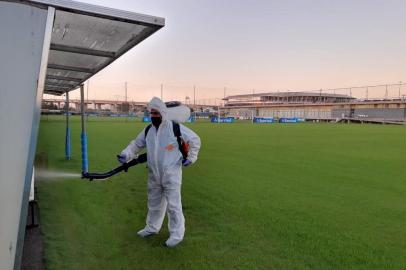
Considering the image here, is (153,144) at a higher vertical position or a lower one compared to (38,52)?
lower

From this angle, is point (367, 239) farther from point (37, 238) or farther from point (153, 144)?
point (37, 238)

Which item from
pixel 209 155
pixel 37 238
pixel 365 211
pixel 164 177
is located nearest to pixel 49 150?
pixel 209 155

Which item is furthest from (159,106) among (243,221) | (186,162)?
(243,221)

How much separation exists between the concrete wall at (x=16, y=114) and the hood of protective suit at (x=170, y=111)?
174cm

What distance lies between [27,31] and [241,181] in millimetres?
6172

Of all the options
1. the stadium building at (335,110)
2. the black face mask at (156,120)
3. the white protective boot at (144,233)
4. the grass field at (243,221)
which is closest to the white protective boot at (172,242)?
the grass field at (243,221)

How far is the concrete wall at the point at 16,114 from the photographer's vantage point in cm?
238

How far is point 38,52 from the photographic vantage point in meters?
2.52

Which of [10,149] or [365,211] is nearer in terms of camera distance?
[10,149]

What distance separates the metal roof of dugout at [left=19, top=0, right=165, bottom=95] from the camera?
110 inches

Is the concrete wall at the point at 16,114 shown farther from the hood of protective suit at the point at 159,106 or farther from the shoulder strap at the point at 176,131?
the shoulder strap at the point at 176,131

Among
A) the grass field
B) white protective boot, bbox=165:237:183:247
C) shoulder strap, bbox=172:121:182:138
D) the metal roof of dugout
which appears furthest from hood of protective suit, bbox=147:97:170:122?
the grass field

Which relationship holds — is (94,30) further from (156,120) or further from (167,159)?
(167,159)

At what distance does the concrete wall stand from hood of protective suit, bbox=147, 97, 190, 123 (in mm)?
1735
